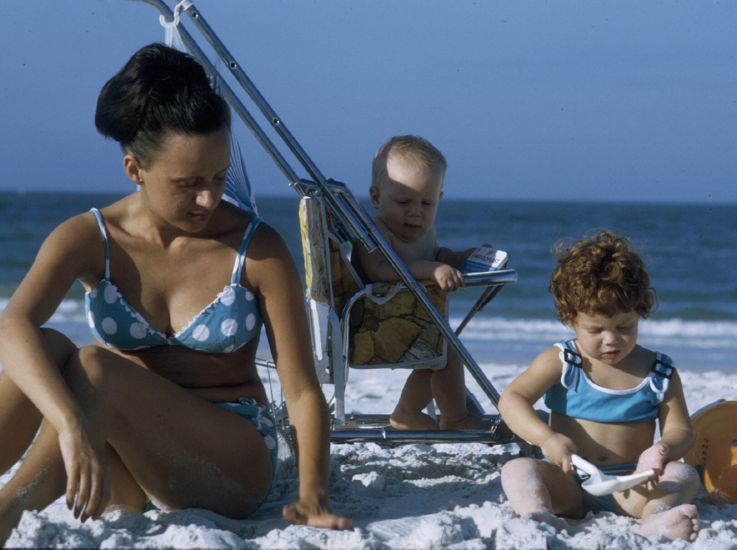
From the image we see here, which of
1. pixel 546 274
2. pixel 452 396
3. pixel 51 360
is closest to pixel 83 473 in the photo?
pixel 51 360

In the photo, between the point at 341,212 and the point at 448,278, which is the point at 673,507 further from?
the point at 341,212

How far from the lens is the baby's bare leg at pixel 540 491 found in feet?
9.52

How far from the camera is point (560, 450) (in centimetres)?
297

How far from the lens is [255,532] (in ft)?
9.17

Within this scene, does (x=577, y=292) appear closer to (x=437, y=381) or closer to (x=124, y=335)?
(x=437, y=381)

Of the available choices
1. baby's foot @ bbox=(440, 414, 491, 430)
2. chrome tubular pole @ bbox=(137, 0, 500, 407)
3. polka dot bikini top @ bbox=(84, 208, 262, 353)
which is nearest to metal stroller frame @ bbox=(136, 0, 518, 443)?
chrome tubular pole @ bbox=(137, 0, 500, 407)

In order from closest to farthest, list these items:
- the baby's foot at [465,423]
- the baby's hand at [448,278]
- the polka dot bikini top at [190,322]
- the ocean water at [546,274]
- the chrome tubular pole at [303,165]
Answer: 1. the polka dot bikini top at [190,322]
2. the chrome tubular pole at [303,165]
3. the baby's hand at [448,278]
4. the baby's foot at [465,423]
5. the ocean water at [546,274]

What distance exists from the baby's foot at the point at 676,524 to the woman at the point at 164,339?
0.83 meters

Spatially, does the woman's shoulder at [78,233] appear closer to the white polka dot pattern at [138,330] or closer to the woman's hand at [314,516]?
the white polka dot pattern at [138,330]

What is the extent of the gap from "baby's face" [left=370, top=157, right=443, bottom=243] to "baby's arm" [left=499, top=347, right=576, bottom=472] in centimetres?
93

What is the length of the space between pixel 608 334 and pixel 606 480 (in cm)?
44

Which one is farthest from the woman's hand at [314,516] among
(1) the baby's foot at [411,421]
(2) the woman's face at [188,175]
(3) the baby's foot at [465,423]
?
(1) the baby's foot at [411,421]

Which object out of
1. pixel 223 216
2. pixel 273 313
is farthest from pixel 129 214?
pixel 273 313

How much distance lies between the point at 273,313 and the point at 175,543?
2.11ft
